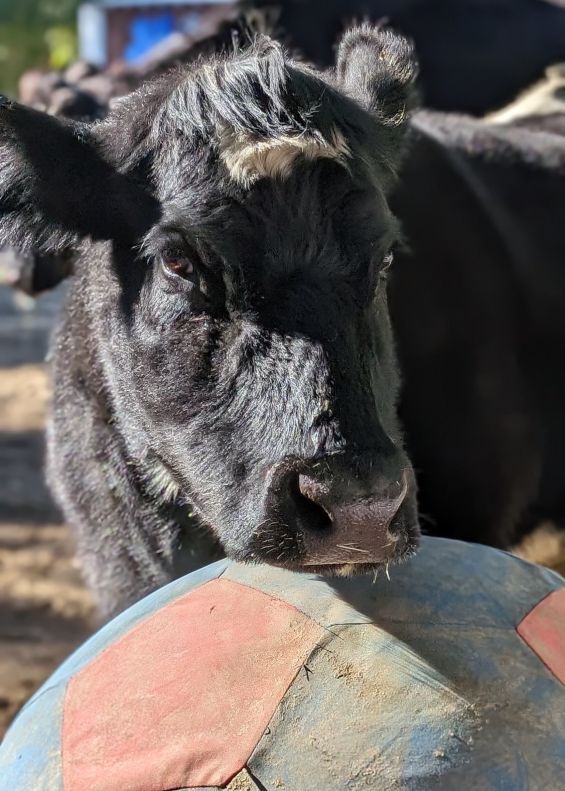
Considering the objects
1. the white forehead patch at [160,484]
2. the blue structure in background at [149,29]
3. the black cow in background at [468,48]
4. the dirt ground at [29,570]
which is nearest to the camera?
the white forehead patch at [160,484]

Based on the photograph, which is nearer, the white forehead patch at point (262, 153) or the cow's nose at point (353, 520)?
the cow's nose at point (353, 520)

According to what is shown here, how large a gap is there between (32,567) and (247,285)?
3.64 meters

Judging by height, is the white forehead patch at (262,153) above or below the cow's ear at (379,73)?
below

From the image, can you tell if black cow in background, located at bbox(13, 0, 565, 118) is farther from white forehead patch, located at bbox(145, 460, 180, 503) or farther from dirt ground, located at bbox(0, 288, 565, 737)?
white forehead patch, located at bbox(145, 460, 180, 503)

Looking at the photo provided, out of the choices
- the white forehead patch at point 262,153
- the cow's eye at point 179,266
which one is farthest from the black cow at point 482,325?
the cow's eye at point 179,266

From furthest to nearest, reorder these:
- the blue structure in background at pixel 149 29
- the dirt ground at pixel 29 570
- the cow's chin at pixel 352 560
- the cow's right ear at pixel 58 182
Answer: the blue structure in background at pixel 149 29, the dirt ground at pixel 29 570, the cow's right ear at pixel 58 182, the cow's chin at pixel 352 560

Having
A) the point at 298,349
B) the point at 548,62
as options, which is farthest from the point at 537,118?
the point at 298,349

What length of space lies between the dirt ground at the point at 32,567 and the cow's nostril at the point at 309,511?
7.16ft

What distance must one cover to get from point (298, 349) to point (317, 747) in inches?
33.7

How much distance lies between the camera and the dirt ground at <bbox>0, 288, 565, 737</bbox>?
14.5 feet

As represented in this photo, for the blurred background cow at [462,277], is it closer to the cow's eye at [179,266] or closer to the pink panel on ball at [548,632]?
the cow's eye at [179,266]

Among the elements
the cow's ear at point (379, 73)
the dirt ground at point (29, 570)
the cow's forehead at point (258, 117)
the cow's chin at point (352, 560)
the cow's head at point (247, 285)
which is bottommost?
the dirt ground at point (29, 570)

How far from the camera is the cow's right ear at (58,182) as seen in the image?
2.70m

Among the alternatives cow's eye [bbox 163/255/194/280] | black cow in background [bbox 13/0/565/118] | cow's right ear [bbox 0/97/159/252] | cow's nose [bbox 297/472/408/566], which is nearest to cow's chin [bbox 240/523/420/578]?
cow's nose [bbox 297/472/408/566]
